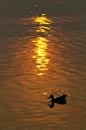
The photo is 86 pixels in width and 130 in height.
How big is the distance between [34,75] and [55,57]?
5.22 metres

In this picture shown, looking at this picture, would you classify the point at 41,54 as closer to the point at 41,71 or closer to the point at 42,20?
the point at 41,71

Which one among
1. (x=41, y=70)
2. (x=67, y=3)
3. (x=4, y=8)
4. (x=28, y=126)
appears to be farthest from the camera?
(x=67, y=3)

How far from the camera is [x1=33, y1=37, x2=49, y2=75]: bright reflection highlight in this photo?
3484cm

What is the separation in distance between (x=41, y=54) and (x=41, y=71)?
16.8 ft

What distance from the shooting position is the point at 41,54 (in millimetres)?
38875

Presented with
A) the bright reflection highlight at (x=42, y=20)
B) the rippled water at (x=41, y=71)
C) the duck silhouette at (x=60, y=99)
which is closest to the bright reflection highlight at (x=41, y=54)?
the rippled water at (x=41, y=71)

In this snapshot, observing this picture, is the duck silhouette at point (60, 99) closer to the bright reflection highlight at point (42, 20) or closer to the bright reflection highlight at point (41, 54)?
the bright reflection highlight at point (41, 54)

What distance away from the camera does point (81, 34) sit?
4431cm

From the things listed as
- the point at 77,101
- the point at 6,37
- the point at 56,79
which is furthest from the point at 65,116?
the point at 6,37

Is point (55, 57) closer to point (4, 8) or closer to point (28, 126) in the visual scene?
point (28, 126)

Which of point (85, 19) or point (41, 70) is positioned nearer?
point (41, 70)

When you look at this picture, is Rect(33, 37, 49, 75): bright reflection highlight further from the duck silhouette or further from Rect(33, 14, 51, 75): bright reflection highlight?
the duck silhouette

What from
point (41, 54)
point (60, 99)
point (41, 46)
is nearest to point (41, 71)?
point (41, 54)

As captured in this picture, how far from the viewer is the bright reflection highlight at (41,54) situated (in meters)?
34.8
